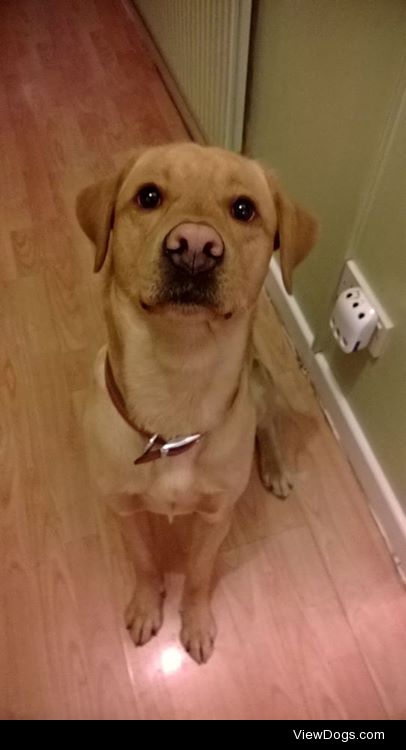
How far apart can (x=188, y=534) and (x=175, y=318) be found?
799mm

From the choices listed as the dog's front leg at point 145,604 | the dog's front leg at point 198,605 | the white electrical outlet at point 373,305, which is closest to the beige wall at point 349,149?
the white electrical outlet at point 373,305

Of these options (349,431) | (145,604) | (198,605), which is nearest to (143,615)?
(145,604)

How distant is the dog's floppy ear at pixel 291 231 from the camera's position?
3.51ft

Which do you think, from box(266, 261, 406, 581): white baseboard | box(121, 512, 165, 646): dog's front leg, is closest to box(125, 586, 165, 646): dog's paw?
box(121, 512, 165, 646): dog's front leg

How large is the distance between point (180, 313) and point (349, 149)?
74 cm

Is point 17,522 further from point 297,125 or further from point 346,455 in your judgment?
point 297,125

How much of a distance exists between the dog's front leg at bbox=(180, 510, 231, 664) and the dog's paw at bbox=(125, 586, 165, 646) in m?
0.07

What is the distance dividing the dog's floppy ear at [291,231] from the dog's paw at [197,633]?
0.79 m

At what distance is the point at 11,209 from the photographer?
222 centimetres

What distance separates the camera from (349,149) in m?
1.41

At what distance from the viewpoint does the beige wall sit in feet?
4.09

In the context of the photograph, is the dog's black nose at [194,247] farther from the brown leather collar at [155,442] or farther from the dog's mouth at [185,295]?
the brown leather collar at [155,442]

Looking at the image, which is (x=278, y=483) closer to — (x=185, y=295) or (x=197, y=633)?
(x=197, y=633)
